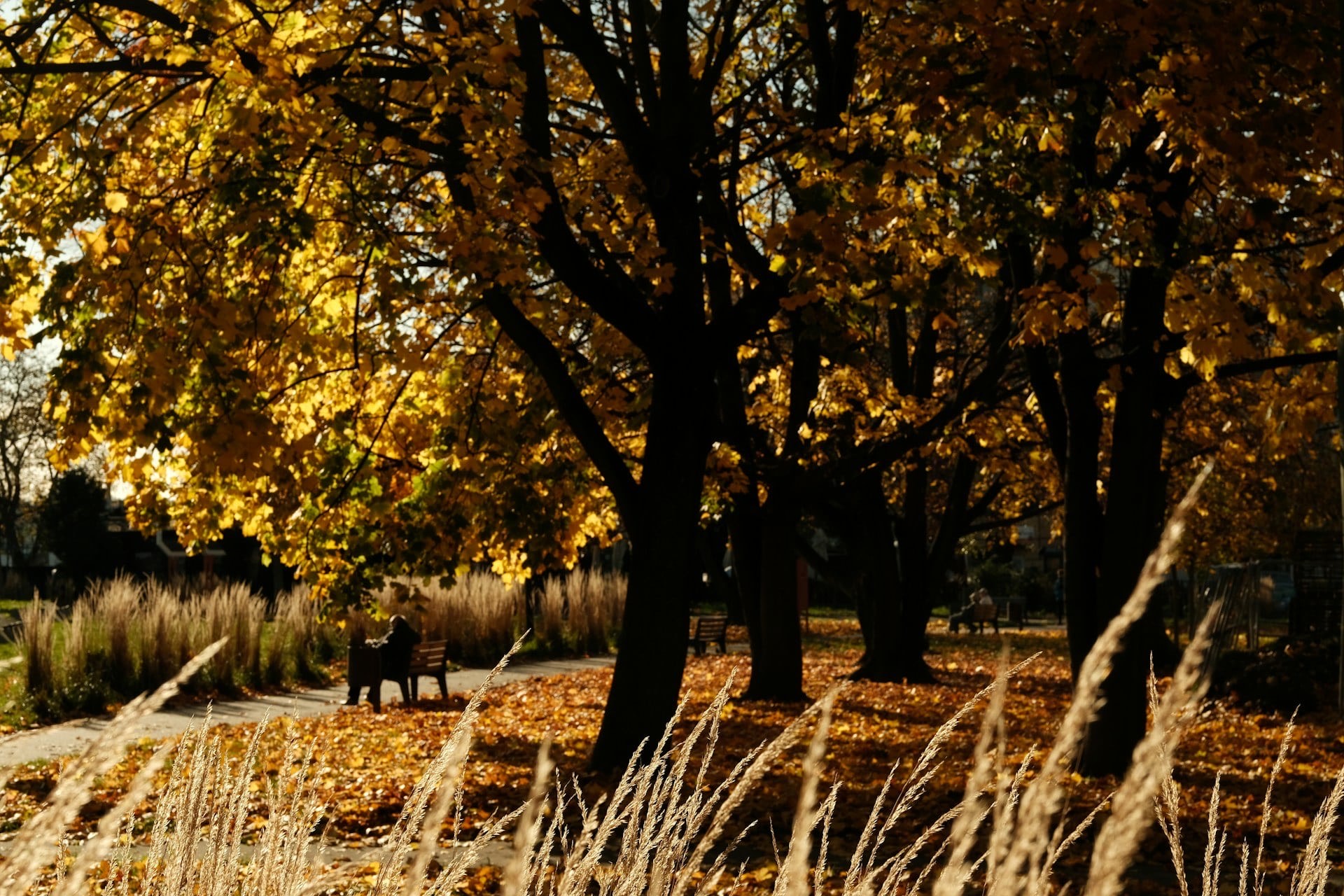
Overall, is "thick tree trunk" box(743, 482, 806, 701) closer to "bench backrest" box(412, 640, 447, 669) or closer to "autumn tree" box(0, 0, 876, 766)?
"autumn tree" box(0, 0, 876, 766)

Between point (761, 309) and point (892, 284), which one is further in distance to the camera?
point (761, 309)

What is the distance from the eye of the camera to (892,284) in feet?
27.4

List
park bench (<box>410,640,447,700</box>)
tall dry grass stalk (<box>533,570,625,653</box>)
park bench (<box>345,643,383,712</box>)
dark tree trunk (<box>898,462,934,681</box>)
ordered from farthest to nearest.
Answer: tall dry grass stalk (<box>533,570,625,653</box>) < dark tree trunk (<box>898,462,934,681</box>) < park bench (<box>410,640,447,700</box>) < park bench (<box>345,643,383,712</box>)

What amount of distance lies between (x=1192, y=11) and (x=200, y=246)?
624 cm

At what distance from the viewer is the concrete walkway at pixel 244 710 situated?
11.9 m

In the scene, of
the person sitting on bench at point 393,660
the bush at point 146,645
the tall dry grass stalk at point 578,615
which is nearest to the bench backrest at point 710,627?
the tall dry grass stalk at point 578,615

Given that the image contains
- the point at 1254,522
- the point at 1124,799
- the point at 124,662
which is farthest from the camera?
the point at 1254,522

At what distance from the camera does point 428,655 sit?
55.9 ft

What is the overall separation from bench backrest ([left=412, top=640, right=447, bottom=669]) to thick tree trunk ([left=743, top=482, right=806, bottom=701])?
3926 mm

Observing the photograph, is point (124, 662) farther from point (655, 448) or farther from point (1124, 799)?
point (1124, 799)

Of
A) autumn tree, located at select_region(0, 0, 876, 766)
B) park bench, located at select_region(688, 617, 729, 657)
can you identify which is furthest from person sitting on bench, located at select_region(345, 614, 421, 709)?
park bench, located at select_region(688, 617, 729, 657)

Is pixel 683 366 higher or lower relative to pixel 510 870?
higher

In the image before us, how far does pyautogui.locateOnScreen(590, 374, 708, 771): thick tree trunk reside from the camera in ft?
32.1

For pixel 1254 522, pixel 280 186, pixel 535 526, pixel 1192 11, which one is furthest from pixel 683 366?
pixel 1254 522
